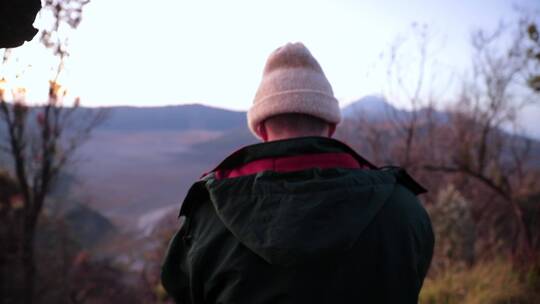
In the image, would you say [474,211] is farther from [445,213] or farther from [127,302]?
[127,302]

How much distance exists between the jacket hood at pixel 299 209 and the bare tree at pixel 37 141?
13.2 ft

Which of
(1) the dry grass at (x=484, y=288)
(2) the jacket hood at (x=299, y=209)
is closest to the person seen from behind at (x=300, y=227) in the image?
(2) the jacket hood at (x=299, y=209)

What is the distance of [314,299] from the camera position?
1.18 meters

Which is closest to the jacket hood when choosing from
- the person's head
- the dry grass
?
the person's head

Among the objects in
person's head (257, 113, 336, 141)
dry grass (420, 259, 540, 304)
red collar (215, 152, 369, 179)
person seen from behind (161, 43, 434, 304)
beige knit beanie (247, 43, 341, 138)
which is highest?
beige knit beanie (247, 43, 341, 138)

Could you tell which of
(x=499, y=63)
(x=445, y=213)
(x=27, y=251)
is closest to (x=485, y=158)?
(x=499, y=63)

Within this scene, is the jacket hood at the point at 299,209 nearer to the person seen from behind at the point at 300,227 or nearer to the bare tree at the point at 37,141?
the person seen from behind at the point at 300,227

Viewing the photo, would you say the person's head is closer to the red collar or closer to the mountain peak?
the red collar

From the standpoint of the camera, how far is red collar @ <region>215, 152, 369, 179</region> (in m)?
1.24

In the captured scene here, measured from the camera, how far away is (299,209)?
115 cm

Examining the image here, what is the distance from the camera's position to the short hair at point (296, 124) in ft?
4.64

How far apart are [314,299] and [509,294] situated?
3.35 meters

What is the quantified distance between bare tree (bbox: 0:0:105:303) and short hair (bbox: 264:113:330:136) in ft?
12.6

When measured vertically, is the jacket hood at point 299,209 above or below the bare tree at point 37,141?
above
